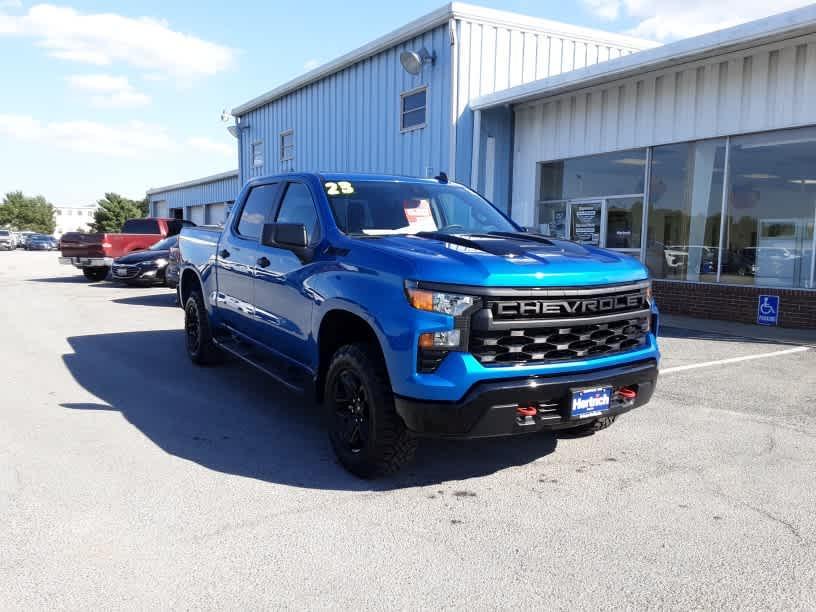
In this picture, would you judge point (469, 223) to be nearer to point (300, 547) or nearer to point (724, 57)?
point (300, 547)

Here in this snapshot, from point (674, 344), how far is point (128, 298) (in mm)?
10770

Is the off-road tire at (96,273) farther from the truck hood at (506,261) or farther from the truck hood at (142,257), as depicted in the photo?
the truck hood at (506,261)

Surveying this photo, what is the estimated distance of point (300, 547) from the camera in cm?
321

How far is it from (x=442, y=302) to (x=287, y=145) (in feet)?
66.0

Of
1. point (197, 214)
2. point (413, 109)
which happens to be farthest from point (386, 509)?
point (197, 214)

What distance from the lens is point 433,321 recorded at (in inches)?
139

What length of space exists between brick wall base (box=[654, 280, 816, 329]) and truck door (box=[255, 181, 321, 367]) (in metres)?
8.56

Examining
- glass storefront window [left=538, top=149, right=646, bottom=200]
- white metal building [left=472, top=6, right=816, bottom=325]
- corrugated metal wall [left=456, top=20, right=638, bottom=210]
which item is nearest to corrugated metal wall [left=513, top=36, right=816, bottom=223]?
white metal building [left=472, top=6, right=816, bottom=325]

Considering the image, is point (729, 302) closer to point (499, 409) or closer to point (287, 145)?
point (499, 409)

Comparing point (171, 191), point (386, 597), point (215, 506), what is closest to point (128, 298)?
point (215, 506)

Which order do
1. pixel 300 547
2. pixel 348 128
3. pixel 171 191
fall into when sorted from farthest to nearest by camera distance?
pixel 171 191 < pixel 348 128 < pixel 300 547

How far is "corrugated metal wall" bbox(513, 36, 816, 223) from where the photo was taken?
1029 cm

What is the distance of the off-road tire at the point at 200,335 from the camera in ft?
22.9

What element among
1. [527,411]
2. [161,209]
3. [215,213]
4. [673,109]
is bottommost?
[527,411]
